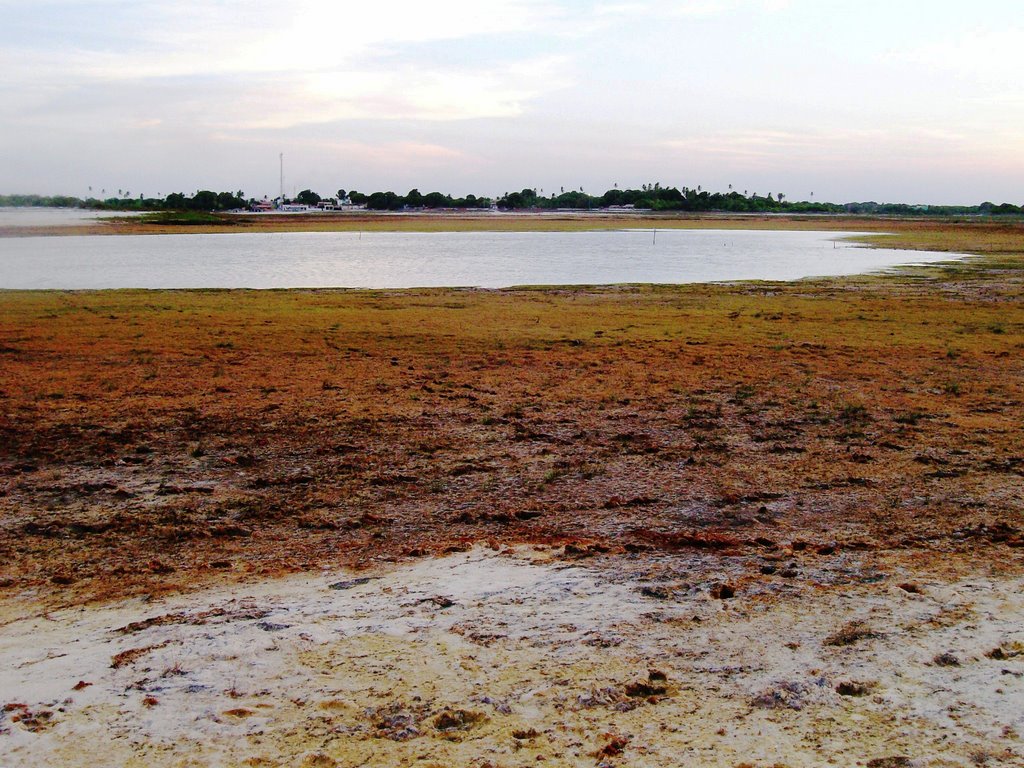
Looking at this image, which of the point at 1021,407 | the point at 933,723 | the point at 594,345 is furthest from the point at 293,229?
the point at 933,723

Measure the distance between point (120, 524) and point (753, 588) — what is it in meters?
4.86

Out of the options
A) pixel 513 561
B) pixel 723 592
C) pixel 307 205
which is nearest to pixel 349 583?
pixel 513 561

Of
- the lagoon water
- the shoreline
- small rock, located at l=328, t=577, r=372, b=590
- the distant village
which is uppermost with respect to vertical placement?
the distant village

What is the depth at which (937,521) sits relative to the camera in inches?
280

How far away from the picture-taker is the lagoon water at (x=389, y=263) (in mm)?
32781

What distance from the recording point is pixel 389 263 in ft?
144

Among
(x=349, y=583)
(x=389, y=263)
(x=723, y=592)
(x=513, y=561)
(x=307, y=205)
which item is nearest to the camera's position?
(x=723, y=592)

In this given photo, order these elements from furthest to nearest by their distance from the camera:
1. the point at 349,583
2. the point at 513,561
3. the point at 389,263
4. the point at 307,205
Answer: the point at 307,205, the point at 389,263, the point at 513,561, the point at 349,583

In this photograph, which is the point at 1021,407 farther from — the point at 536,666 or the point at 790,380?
the point at 536,666

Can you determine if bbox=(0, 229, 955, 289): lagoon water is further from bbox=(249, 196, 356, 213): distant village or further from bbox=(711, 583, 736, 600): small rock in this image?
bbox=(249, 196, 356, 213): distant village

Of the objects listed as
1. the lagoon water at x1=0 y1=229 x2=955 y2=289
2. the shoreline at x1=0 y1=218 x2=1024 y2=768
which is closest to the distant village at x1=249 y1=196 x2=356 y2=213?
the lagoon water at x1=0 y1=229 x2=955 y2=289

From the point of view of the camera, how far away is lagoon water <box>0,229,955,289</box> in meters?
32.8

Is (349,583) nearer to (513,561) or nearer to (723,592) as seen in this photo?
(513,561)

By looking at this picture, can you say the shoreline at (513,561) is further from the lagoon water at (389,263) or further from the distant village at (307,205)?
the distant village at (307,205)
